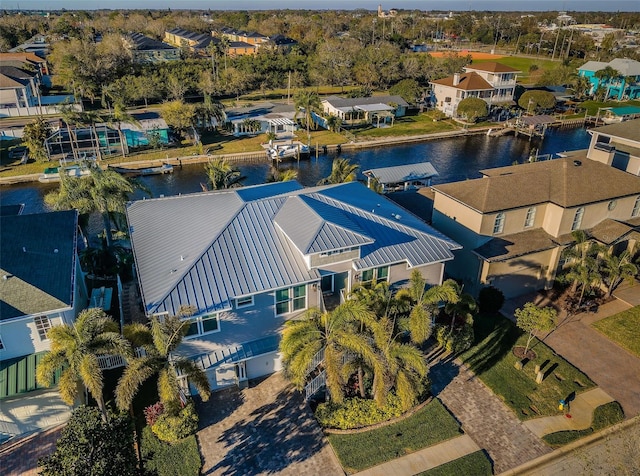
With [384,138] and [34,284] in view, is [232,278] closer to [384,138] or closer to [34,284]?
[34,284]

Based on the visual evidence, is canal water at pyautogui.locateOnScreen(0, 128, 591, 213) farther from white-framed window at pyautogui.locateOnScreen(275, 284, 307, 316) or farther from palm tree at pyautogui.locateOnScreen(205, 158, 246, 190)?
white-framed window at pyautogui.locateOnScreen(275, 284, 307, 316)

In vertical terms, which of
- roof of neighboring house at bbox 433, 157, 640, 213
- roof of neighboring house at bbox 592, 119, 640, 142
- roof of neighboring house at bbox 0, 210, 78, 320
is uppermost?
roof of neighboring house at bbox 592, 119, 640, 142

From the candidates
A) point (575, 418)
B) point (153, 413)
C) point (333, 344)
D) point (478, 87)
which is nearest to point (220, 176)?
point (153, 413)

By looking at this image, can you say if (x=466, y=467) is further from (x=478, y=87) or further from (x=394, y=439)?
(x=478, y=87)

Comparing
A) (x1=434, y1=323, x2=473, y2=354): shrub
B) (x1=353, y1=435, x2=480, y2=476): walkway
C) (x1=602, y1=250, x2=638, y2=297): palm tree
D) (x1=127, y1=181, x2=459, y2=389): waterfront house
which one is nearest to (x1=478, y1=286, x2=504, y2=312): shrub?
(x1=434, y1=323, x2=473, y2=354): shrub

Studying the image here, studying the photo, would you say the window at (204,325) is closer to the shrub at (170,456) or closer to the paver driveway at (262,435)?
the paver driveway at (262,435)

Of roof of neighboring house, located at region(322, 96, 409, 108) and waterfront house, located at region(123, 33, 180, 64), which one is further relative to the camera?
waterfront house, located at region(123, 33, 180, 64)

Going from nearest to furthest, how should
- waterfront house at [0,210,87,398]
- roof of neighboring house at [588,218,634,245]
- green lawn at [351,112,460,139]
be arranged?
waterfront house at [0,210,87,398], roof of neighboring house at [588,218,634,245], green lawn at [351,112,460,139]
